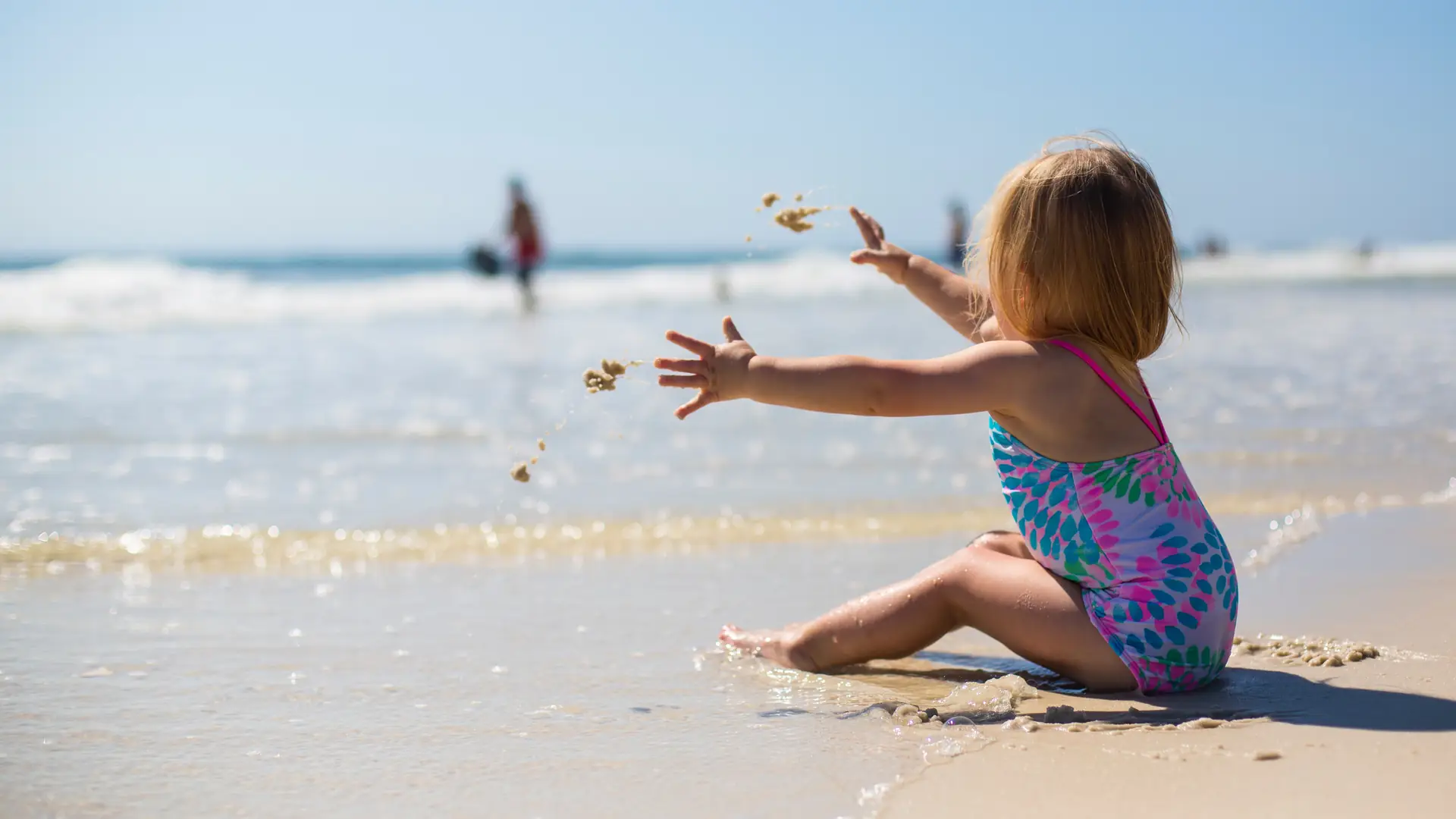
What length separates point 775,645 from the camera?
8.51 feet

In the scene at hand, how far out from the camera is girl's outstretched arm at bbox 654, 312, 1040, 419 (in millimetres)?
2131

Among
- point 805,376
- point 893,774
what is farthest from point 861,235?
point 893,774

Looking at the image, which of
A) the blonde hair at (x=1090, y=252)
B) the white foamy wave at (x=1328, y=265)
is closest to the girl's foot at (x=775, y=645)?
the blonde hair at (x=1090, y=252)

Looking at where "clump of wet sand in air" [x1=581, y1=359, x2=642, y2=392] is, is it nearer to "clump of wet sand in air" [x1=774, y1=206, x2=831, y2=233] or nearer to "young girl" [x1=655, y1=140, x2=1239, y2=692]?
"young girl" [x1=655, y1=140, x2=1239, y2=692]

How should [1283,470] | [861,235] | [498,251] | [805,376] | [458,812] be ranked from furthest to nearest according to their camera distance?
1. [498,251]
2. [1283,470]
3. [861,235]
4. [805,376]
5. [458,812]

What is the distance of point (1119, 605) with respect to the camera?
2.20 m

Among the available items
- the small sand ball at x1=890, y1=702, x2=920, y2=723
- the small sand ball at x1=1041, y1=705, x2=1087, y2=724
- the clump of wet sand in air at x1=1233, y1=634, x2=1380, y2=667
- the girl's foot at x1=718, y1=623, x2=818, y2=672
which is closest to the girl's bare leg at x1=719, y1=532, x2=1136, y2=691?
the girl's foot at x1=718, y1=623, x2=818, y2=672

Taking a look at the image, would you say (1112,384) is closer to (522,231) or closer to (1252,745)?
(1252,745)

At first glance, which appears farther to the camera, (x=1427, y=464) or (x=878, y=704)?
(x=1427, y=464)

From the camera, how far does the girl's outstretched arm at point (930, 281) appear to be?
2729mm

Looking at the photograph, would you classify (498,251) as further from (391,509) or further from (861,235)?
(861,235)

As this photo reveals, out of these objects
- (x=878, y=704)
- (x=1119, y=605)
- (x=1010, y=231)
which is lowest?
(x=878, y=704)

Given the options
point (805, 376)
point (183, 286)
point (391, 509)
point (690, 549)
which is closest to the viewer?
point (805, 376)

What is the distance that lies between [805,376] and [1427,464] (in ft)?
11.5
